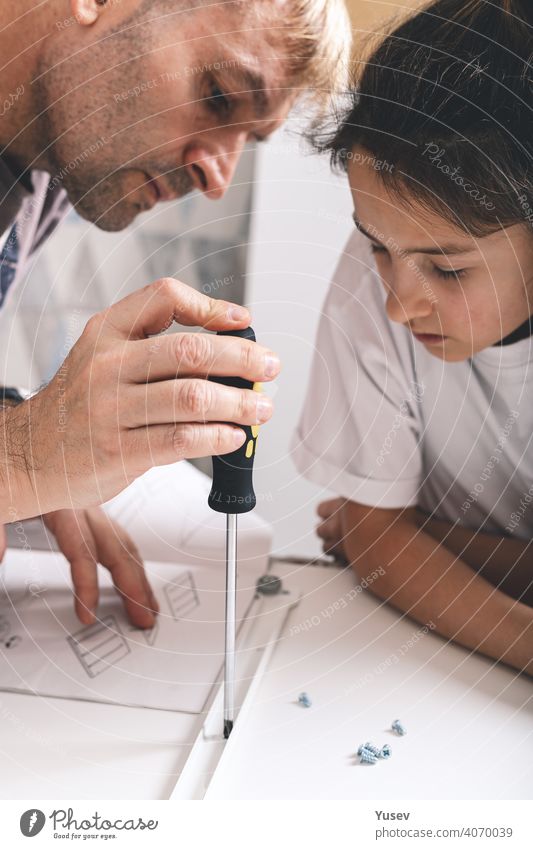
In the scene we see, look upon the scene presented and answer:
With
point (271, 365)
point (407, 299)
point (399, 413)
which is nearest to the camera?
point (271, 365)

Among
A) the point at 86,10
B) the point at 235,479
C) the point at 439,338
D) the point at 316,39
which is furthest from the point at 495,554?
the point at 86,10

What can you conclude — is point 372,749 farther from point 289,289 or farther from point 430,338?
point 289,289

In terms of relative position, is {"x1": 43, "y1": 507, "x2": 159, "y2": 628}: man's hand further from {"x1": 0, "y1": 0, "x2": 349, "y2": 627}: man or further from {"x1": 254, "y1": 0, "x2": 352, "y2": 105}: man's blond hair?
{"x1": 254, "y1": 0, "x2": 352, "y2": 105}: man's blond hair

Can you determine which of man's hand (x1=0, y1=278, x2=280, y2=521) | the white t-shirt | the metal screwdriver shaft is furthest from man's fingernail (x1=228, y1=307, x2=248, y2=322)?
the white t-shirt

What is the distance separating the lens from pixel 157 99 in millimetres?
528

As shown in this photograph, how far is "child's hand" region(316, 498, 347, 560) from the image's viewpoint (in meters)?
0.63

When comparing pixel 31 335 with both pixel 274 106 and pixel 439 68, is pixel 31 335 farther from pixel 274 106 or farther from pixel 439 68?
pixel 439 68

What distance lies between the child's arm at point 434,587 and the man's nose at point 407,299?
0.18 metres

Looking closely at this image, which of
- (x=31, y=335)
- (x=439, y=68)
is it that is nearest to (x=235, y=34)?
(x=439, y=68)

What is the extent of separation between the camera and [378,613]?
0.52m

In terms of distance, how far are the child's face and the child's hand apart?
7.8 inches

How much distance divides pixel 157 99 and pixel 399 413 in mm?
312

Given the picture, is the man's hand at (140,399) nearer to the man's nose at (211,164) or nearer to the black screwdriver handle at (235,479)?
the black screwdriver handle at (235,479)

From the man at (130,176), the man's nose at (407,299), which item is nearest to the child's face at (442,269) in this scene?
the man's nose at (407,299)
